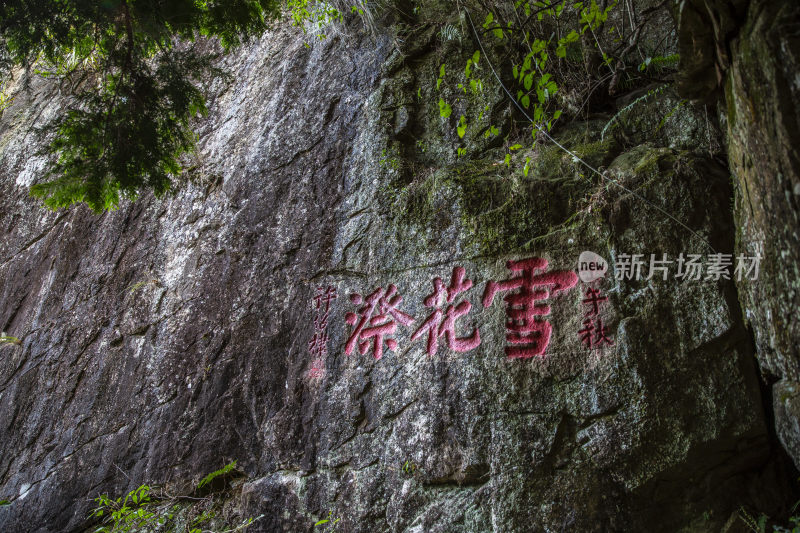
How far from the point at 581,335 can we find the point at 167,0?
12.2 feet

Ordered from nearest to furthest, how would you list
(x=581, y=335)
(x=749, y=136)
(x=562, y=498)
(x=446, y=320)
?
1. (x=749, y=136)
2. (x=562, y=498)
3. (x=581, y=335)
4. (x=446, y=320)

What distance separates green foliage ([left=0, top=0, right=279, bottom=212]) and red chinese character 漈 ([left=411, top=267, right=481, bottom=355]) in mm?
2311

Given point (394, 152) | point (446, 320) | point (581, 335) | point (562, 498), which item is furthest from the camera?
point (394, 152)

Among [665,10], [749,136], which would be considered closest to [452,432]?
[749,136]

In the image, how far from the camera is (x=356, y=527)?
3.34m

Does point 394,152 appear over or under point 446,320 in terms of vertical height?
over

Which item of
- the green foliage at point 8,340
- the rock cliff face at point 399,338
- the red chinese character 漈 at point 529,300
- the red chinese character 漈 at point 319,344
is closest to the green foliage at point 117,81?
the rock cliff face at point 399,338

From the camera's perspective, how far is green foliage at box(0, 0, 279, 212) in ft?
11.5

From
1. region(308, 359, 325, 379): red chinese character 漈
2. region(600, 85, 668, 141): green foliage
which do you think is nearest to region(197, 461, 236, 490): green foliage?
region(308, 359, 325, 379): red chinese character 漈

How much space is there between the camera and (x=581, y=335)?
10.7 ft

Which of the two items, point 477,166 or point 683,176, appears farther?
point 477,166

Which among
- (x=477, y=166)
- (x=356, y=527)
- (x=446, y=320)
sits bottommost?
(x=356, y=527)

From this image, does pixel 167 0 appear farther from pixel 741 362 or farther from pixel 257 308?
pixel 741 362

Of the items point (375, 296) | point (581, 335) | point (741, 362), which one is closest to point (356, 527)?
point (375, 296)
